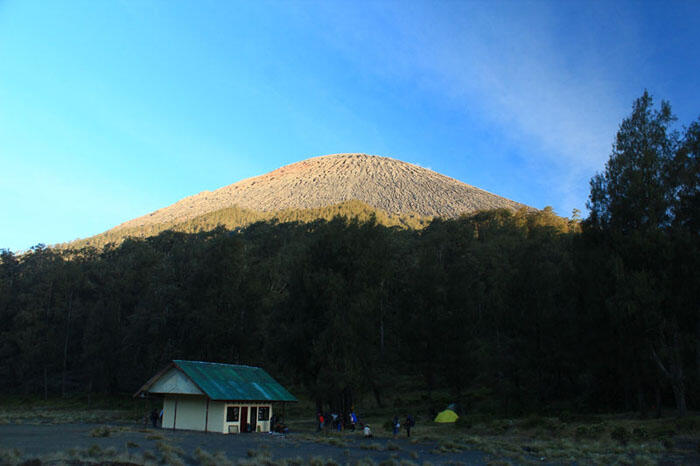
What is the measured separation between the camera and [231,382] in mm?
28141

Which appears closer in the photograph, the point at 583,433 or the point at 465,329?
the point at 583,433

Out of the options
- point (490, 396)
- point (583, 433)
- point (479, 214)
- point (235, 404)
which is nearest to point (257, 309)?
point (235, 404)

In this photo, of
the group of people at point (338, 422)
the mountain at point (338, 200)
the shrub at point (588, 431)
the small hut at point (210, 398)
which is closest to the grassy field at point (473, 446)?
the shrub at point (588, 431)

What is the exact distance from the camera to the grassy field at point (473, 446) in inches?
622

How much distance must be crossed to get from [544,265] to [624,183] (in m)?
9.98

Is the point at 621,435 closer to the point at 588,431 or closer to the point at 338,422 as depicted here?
the point at 588,431

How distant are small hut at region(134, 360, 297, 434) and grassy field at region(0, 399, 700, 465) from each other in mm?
2559

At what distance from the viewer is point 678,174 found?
2350cm

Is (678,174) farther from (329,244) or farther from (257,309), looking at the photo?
(257,309)

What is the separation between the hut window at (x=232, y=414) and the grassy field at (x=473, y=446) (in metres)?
4.03

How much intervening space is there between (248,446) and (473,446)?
8965mm

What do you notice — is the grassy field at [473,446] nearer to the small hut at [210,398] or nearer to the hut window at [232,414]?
the small hut at [210,398]

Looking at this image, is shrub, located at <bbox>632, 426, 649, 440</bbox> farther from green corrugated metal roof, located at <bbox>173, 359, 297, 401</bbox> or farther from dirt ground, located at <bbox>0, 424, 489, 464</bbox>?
green corrugated metal roof, located at <bbox>173, 359, 297, 401</bbox>

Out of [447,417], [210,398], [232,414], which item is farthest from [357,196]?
[210,398]
